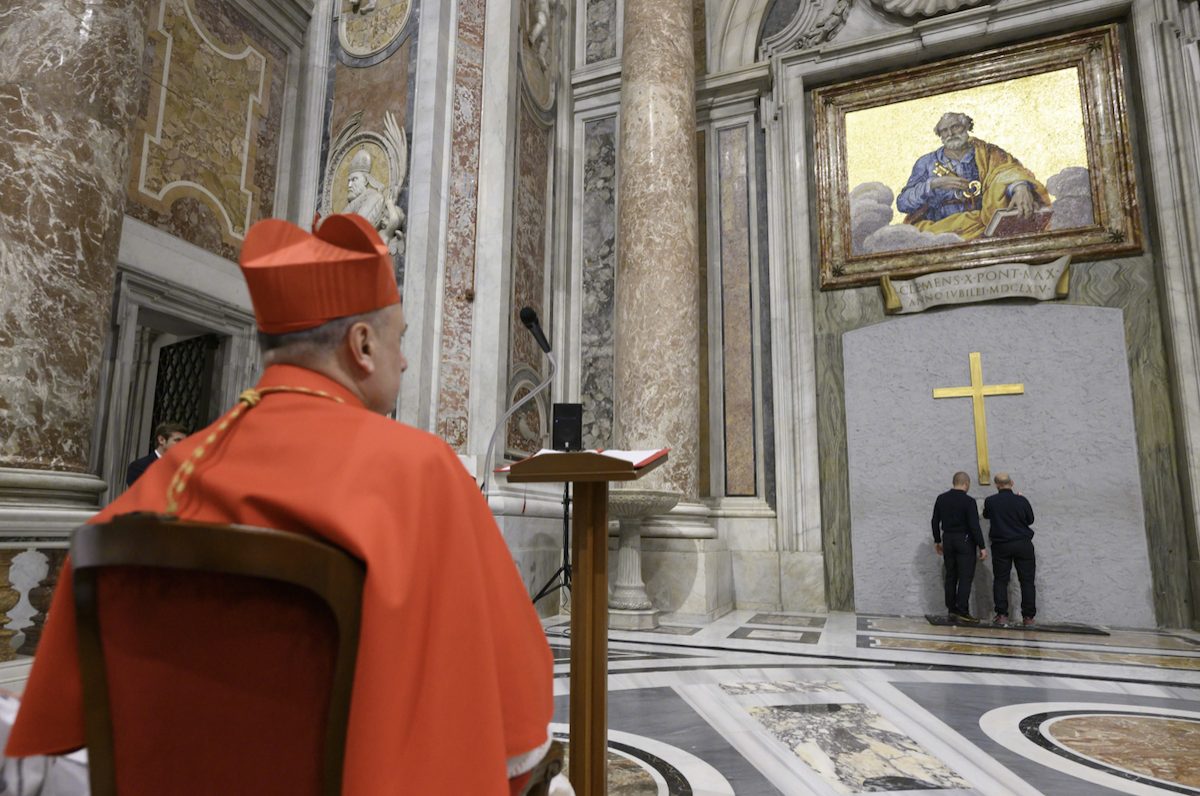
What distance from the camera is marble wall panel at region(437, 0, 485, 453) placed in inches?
248

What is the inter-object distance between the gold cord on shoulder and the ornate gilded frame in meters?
7.61

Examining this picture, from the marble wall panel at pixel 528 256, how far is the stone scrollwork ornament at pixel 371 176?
1080mm

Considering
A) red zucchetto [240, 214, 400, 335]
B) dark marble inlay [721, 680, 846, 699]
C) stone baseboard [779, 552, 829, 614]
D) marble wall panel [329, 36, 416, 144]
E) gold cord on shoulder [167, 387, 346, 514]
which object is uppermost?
marble wall panel [329, 36, 416, 144]

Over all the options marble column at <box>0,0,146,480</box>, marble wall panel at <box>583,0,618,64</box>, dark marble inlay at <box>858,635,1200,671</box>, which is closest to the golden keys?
marble wall panel at <box>583,0,618,64</box>

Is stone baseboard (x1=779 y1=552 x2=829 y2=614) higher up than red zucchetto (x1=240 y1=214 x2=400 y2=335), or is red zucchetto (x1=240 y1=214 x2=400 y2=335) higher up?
red zucchetto (x1=240 y1=214 x2=400 y2=335)

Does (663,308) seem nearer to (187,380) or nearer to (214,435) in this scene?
(187,380)

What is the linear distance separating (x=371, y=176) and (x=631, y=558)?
4135 millimetres

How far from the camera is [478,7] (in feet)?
23.3

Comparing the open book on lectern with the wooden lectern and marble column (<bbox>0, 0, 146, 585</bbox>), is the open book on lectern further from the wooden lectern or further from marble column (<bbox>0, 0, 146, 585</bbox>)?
marble column (<bbox>0, 0, 146, 585</bbox>)

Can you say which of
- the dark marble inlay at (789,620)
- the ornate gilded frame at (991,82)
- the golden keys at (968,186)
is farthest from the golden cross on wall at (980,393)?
the dark marble inlay at (789,620)

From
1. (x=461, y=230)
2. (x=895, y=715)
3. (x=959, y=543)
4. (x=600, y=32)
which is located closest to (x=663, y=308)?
(x=461, y=230)

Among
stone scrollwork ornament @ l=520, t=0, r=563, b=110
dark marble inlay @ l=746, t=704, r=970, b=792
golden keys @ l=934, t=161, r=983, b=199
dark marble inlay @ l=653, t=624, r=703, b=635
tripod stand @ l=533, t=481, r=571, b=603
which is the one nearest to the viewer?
dark marble inlay @ l=746, t=704, r=970, b=792

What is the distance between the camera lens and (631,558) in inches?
243

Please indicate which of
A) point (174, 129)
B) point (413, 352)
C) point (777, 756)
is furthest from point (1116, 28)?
point (174, 129)
